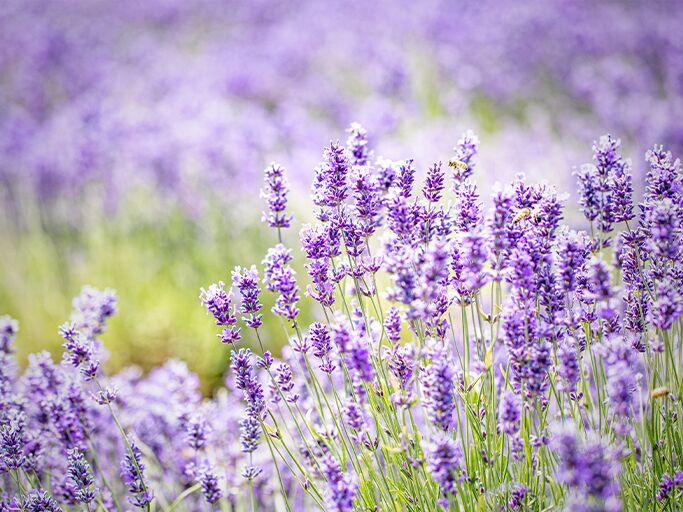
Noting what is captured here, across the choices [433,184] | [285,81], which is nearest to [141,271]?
[433,184]

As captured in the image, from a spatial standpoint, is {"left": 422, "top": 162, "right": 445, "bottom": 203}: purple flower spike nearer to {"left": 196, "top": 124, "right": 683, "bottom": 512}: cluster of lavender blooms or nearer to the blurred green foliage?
{"left": 196, "top": 124, "right": 683, "bottom": 512}: cluster of lavender blooms

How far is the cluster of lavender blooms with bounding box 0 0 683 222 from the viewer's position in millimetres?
5762

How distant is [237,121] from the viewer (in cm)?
591

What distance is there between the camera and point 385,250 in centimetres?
178

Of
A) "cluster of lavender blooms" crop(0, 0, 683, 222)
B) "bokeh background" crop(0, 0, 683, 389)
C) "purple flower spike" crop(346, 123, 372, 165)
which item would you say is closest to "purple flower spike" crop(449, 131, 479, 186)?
"purple flower spike" crop(346, 123, 372, 165)

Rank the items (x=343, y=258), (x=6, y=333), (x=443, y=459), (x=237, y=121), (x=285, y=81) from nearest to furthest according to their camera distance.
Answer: (x=443, y=459)
(x=343, y=258)
(x=6, y=333)
(x=237, y=121)
(x=285, y=81)

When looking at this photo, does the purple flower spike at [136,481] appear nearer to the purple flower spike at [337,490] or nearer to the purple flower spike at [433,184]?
the purple flower spike at [337,490]

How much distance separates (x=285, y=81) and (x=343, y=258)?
659cm

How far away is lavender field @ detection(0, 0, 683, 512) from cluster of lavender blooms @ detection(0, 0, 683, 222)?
0.15 feet

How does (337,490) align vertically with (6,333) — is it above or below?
below

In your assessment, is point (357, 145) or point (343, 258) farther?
point (343, 258)

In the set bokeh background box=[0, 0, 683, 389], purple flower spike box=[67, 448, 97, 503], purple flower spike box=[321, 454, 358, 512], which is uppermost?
bokeh background box=[0, 0, 683, 389]

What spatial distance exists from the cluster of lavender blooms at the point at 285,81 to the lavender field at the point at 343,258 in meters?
0.05

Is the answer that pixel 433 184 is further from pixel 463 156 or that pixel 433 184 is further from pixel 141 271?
pixel 141 271
